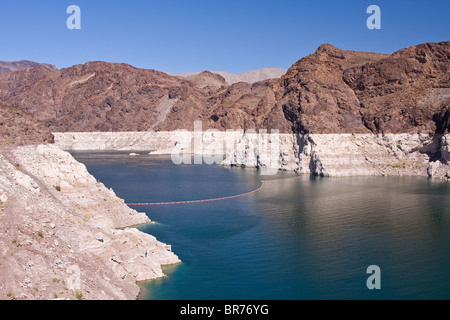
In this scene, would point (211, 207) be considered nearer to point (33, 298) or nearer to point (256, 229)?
point (256, 229)

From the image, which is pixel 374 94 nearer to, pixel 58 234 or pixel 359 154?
pixel 359 154

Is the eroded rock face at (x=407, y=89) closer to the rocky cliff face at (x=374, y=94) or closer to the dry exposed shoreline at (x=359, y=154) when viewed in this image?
the rocky cliff face at (x=374, y=94)

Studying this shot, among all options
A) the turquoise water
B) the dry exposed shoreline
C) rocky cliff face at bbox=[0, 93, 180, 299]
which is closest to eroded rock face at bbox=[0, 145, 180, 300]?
rocky cliff face at bbox=[0, 93, 180, 299]

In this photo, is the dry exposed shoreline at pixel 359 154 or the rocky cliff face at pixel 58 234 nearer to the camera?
the rocky cliff face at pixel 58 234

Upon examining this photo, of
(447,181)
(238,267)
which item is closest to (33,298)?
(238,267)

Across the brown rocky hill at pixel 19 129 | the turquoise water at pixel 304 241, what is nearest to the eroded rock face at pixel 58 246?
the brown rocky hill at pixel 19 129
